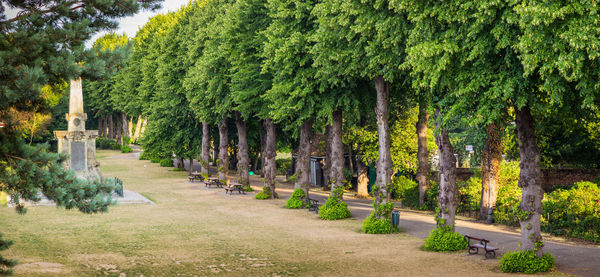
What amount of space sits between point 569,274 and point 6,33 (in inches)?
610

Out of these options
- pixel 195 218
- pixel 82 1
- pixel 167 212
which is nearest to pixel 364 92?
pixel 195 218

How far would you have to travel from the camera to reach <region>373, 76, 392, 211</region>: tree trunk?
78.4 ft

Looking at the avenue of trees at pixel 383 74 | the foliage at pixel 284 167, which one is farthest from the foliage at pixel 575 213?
the foliage at pixel 284 167

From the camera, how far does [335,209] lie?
2759 cm

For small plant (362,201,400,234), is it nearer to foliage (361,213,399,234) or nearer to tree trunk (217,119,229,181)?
foliage (361,213,399,234)

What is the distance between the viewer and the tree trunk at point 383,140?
78.4 ft

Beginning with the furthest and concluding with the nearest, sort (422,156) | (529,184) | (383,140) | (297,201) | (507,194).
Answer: (297,201)
(422,156)
(507,194)
(383,140)
(529,184)

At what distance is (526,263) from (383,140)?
9.39 metres

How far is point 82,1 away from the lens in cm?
1240

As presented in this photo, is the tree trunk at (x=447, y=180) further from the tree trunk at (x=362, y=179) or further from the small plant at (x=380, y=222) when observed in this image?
the tree trunk at (x=362, y=179)

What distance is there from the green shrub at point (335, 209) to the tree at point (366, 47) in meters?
3.55

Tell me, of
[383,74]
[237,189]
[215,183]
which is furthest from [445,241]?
Answer: [215,183]

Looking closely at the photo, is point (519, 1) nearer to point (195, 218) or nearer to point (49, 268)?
point (49, 268)

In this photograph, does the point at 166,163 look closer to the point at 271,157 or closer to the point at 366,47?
A: the point at 271,157
